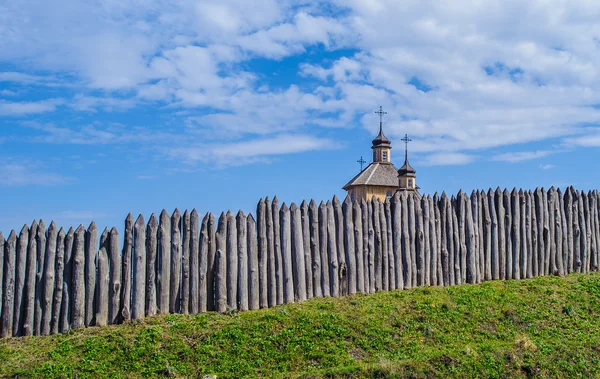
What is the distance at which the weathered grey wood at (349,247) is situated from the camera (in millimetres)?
12734

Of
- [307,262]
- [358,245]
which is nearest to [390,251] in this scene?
[358,245]

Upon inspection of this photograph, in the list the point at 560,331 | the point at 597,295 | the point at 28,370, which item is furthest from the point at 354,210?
the point at 28,370

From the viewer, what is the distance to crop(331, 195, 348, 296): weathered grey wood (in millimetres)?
12688

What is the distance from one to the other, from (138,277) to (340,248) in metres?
4.13

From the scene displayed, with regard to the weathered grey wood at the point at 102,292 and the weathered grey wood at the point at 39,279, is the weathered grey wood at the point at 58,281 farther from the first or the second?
the weathered grey wood at the point at 102,292

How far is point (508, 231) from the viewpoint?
49.0 ft

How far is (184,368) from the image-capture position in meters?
9.45

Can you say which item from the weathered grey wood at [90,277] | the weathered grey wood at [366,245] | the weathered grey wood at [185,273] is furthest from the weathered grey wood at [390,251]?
the weathered grey wood at [90,277]

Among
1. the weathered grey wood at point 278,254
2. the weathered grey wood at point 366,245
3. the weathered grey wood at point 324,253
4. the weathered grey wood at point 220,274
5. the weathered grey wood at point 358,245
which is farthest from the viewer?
the weathered grey wood at point 366,245

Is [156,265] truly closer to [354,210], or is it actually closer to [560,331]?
[354,210]

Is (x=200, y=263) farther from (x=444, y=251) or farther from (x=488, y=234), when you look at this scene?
(x=488, y=234)

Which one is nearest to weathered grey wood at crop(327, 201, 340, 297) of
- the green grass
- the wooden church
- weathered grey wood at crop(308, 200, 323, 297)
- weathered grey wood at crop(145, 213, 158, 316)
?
weathered grey wood at crop(308, 200, 323, 297)

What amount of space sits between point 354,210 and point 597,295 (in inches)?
227

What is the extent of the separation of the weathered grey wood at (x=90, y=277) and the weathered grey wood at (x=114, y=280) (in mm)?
290
